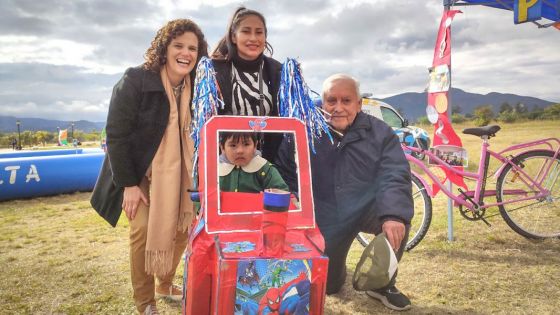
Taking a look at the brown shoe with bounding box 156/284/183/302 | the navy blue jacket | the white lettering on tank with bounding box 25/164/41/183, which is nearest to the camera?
the navy blue jacket

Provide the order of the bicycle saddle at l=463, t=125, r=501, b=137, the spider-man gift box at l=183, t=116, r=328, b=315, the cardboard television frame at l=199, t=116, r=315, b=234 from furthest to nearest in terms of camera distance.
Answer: the bicycle saddle at l=463, t=125, r=501, b=137 < the cardboard television frame at l=199, t=116, r=315, b=234 < the spider-man gift box at l=183, t=116, r=328, b=315

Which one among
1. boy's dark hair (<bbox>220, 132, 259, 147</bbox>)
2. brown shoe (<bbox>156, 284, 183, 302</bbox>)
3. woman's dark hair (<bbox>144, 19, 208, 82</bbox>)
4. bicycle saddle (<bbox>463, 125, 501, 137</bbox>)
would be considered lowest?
brown shoe (<bbox>156, 284, 183, 302</bbox>)

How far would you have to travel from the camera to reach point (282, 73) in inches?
99.4

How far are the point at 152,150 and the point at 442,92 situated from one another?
3.18 m

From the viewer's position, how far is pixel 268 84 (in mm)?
2631

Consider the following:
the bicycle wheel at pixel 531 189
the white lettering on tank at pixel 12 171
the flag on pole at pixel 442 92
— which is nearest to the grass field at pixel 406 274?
the bicycle wheel at pixel 531 189

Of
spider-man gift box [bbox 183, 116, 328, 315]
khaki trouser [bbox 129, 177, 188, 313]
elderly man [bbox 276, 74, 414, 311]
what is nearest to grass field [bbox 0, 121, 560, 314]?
khaki trouser [bbox 129, 177, 188, 313]

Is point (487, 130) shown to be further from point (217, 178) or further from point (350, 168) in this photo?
point (217, 178)

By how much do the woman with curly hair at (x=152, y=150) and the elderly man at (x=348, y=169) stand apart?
739mm

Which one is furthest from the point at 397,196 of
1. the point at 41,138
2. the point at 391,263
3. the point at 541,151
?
the point at 41,138

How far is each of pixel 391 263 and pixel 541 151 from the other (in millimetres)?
3198

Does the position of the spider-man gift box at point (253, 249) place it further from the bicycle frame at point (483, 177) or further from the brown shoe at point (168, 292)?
the bicycle frame at point (483, 177)

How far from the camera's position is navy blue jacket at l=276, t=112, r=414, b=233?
274 centimetres

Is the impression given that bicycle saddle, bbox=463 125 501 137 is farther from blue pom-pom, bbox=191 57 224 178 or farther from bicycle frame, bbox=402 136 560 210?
blue pom-pom, bbox=191 57 224 178
